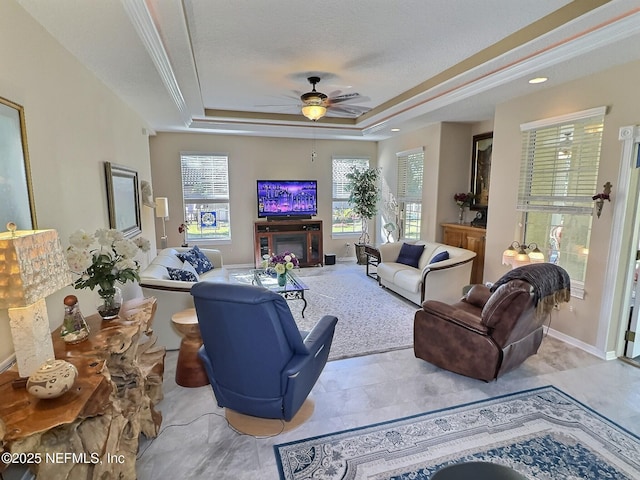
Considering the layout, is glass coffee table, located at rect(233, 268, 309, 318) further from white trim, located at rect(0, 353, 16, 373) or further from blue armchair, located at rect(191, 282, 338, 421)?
white trim, located at rect(0, 353, 16, 373)

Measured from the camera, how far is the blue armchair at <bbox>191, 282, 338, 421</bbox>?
6.48ft

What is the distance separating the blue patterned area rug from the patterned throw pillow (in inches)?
130

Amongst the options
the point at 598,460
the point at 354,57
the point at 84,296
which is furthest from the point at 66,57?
the point at 598,460

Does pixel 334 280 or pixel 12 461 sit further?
pixel 334 280

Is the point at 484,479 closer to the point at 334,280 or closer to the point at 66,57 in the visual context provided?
the point at 66,57

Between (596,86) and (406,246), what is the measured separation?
10.3 feet

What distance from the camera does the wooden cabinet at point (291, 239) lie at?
694 centimetres

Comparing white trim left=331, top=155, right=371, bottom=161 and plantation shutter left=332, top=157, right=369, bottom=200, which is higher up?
white trim left=331, top=155, right=371, bottom=161

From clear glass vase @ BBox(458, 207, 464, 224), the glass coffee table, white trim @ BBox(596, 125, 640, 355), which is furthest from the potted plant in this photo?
white trim @ BBox(596, 125, 640, 355)

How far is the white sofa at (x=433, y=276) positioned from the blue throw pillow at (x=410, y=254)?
0.21 feet

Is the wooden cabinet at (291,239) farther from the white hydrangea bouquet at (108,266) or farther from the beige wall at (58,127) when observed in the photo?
the white hydrangea bouquet at (108,266)

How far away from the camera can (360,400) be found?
2.67m

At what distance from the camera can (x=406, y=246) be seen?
570 cm

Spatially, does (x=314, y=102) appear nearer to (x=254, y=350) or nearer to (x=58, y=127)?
(x=58, y=127)
